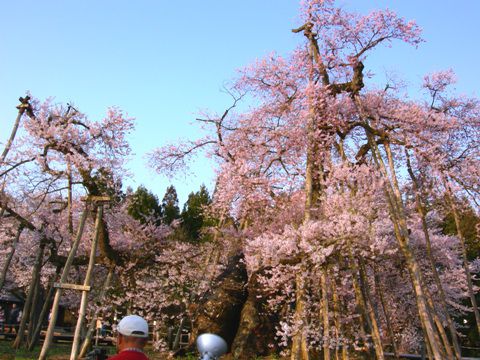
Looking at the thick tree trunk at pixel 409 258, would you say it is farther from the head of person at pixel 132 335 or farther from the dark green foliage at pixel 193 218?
the dark green foliage at pixel 193 218

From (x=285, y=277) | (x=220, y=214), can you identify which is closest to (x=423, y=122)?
(x=285, y=277)

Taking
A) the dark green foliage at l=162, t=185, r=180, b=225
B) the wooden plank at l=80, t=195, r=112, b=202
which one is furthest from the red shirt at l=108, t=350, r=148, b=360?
the dark green foliage at l=162, t=185, r=180, b=225

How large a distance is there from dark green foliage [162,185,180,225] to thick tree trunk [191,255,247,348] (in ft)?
88.5

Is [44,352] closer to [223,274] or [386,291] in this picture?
[223,274]

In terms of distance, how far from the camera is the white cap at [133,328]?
3.72 m

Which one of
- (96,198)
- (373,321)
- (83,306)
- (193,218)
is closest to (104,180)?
(96,198)

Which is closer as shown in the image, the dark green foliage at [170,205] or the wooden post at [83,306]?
the wooden post at [83,306]

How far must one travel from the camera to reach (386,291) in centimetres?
1814

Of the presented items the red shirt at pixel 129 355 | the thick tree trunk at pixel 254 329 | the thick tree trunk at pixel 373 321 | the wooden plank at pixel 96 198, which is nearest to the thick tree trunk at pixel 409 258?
the thick tree trunk at pixel 373 321

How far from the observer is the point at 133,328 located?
3730 mm

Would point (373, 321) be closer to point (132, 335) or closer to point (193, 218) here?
point (132, 335)

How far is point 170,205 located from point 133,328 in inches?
1723

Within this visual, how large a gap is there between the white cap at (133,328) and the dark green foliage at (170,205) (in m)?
40.1

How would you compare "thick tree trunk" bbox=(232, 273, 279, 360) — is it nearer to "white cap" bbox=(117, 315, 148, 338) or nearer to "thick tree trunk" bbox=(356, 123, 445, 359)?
"thick tree trunk" bbox=(356, 123, 445, 359)
